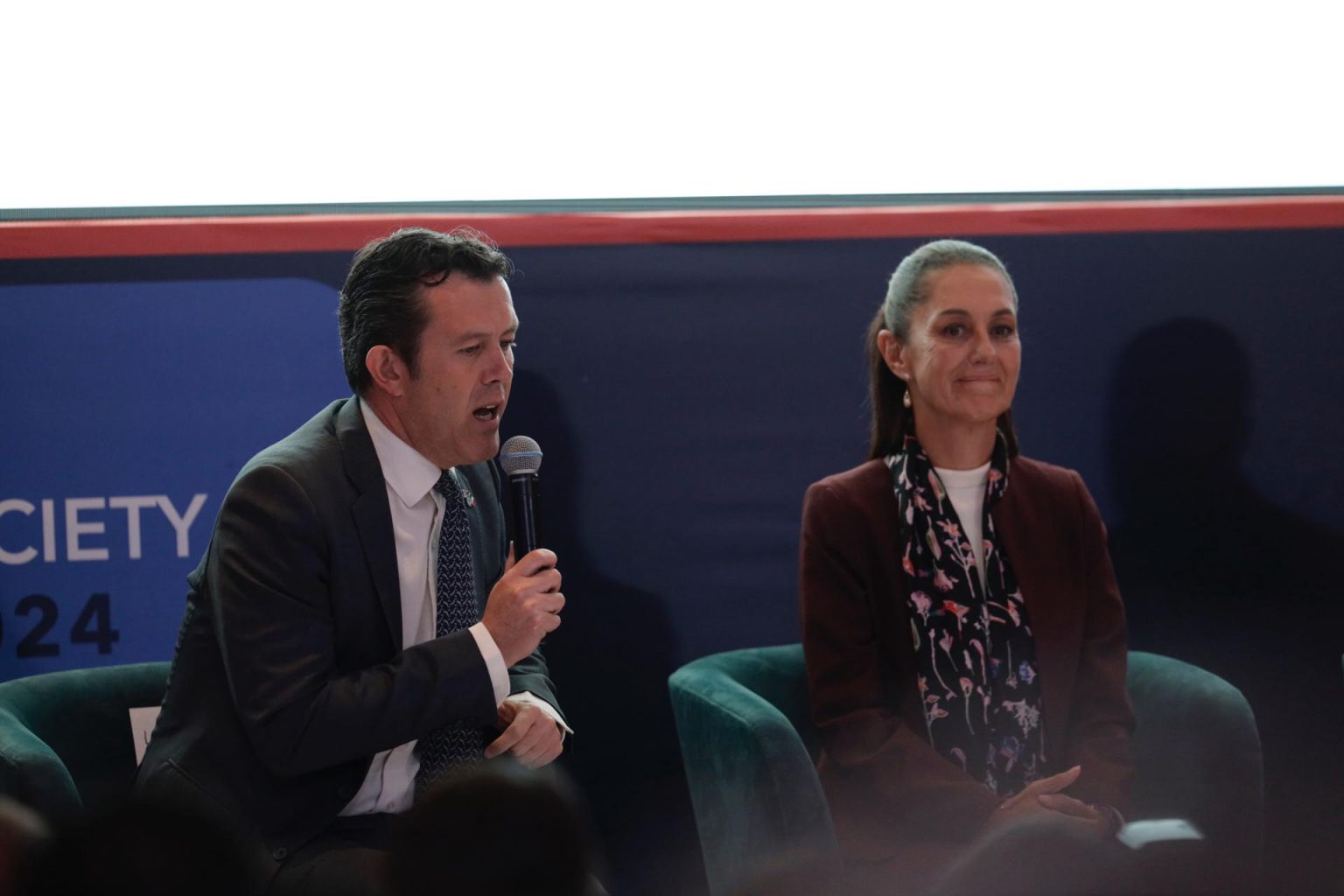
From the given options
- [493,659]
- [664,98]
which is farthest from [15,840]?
[664,98]

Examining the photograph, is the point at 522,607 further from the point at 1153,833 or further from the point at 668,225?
the point at 668,225

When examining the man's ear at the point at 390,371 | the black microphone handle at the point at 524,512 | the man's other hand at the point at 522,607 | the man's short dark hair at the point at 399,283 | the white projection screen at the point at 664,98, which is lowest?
the man's other hand at the point at 522,607

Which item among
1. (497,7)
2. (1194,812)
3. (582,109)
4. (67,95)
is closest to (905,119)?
(582,109)

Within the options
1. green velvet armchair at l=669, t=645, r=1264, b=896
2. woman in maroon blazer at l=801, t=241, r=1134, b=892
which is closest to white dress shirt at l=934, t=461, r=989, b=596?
woman in maroon blazer at l=801, t=241, r=1134, b=892

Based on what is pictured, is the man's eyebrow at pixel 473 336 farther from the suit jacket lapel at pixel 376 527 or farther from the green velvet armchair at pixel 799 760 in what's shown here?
the green velvet armchair at pixel 799 760

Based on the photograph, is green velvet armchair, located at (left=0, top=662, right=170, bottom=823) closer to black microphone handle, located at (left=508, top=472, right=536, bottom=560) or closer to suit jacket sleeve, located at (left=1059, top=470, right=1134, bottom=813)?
black microphone handle, located at (left=508, top=472, right=536, bottom=560)

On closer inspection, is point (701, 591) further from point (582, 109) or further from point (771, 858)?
point (582, 109)

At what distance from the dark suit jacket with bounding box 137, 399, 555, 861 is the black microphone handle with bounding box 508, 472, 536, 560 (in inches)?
7.0

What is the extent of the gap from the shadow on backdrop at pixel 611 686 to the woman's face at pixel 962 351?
2.56ft

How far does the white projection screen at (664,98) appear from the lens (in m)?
3.06

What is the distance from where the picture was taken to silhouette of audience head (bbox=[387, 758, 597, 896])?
1004 mm

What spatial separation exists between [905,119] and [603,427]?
1066 mm

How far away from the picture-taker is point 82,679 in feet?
7.95

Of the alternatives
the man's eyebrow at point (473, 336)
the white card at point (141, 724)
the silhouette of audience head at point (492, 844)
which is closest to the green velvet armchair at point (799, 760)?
the man's eyebrow at point (473, 336)
